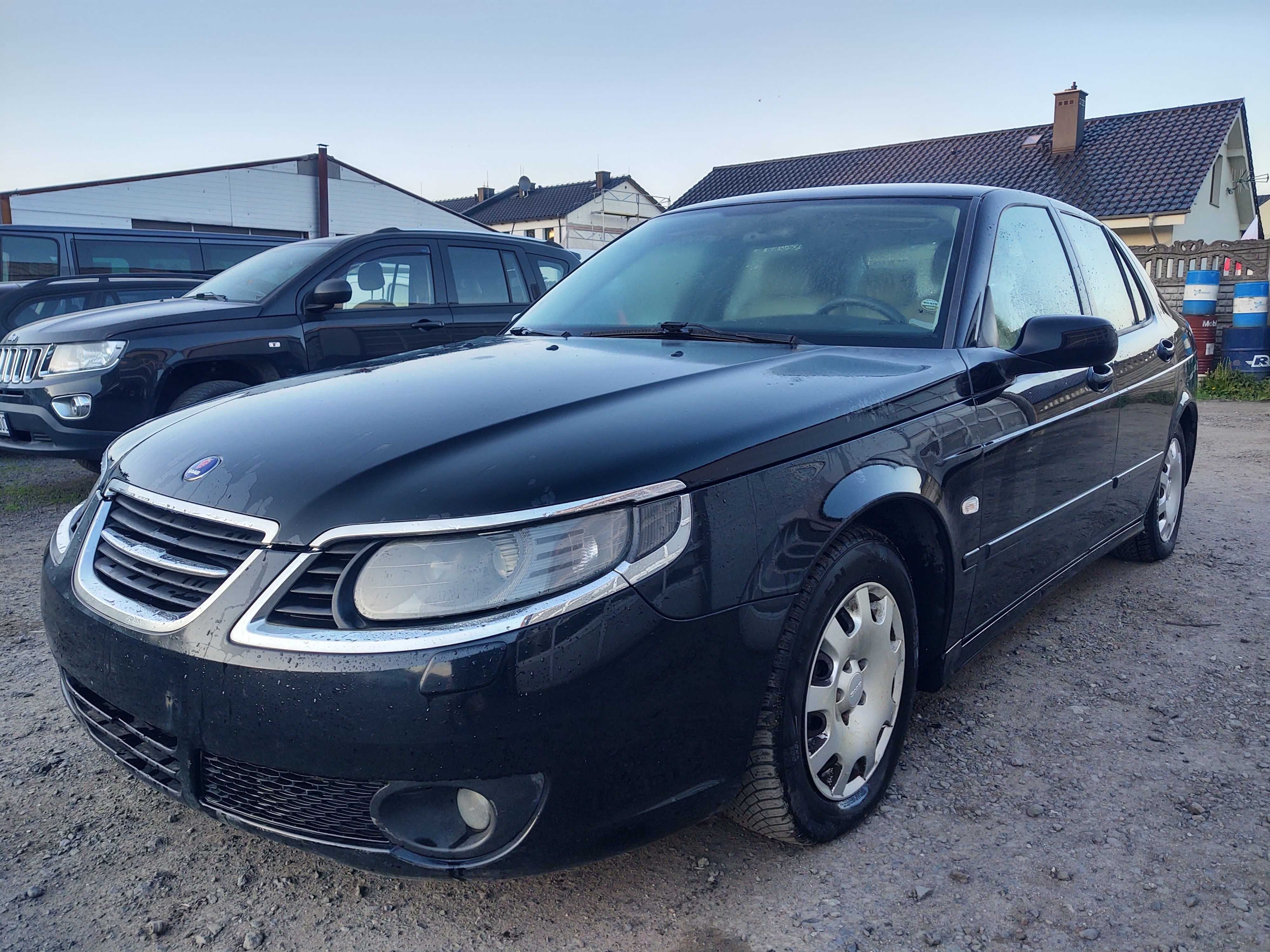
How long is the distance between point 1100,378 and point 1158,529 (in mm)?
1573

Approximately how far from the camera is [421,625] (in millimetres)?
1694

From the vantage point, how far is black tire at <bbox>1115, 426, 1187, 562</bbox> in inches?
175

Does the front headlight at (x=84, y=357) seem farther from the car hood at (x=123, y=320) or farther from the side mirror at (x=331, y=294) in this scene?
the side mirror at (x=331, y=294)

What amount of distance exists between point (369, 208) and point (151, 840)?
27.7 m

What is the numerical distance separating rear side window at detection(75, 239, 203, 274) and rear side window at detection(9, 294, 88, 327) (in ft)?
4.53

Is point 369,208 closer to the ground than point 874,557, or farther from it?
farther from it

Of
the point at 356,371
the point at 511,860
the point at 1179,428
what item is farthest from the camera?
the point at 1179,428

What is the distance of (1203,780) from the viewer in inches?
104

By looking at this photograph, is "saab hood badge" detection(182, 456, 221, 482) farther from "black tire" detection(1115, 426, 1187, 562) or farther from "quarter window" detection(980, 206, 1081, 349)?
"black tire" detection(1115, 426, 1187, 562)

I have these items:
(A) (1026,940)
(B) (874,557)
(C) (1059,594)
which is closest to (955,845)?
(A) (1026,940)

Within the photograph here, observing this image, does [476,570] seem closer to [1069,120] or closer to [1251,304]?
[1251,304]

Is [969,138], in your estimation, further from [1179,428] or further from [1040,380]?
[1040,380]

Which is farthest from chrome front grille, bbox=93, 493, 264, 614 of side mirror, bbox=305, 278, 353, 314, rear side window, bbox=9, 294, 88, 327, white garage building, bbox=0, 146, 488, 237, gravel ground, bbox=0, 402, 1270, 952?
white garage building, bbox=0, 146, 488, 237

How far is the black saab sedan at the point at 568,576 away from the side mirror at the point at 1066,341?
11mm
